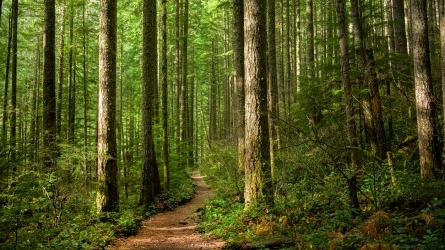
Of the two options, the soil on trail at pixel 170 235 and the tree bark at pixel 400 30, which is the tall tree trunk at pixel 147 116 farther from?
the tree bark at pixel 400 30

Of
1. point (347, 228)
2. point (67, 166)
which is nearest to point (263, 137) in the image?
point (347, 228)

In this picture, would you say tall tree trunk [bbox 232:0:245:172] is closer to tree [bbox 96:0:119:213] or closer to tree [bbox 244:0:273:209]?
Result: tree [bbox 244:0:273:209]

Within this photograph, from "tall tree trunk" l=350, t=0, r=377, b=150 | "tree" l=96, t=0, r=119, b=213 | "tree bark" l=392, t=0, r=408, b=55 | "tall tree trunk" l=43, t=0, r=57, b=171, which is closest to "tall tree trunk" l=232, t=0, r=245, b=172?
"tall tree trunk" l=350, t=0, r=377, b=150

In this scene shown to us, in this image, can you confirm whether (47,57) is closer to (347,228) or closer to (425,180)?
(347,228)

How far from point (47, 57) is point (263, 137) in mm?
7874

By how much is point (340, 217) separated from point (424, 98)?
3.13m

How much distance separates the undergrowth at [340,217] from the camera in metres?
4.97

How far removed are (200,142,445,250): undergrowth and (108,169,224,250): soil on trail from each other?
1.36 ft

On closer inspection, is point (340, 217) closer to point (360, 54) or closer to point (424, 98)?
point (424, 98)

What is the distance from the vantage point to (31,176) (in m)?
7.16

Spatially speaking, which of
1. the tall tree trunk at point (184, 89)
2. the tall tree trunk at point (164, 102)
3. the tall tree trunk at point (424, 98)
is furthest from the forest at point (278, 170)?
the tall tree trunk at point (184, 89)

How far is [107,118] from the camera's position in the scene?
9.33 m

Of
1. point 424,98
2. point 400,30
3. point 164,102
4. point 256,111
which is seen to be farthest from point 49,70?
point 400,30

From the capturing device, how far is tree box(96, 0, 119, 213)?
9.22 metres
